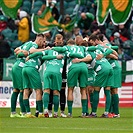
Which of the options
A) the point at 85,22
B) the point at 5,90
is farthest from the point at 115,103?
the point at 85,22

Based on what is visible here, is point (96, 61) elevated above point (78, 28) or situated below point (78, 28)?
below

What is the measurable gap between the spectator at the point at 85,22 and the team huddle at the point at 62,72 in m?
9.73

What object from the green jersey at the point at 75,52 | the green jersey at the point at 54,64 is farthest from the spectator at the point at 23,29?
→ the green jersey at the point at 54,64

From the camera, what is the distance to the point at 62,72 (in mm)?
20125

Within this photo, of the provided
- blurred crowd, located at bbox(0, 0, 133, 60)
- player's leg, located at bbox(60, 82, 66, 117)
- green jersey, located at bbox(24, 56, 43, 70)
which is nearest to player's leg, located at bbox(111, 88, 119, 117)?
player's leg, located at bbox(60, 82, 66, 117)

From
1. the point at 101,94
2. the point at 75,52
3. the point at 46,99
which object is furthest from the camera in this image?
the point at 101,94

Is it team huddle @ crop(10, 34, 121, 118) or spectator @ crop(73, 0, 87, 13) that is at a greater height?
spectator @ crop(73, 0, 87, 13)

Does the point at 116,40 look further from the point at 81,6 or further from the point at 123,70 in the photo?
the point at 81,6

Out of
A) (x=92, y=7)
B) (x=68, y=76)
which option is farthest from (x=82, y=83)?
(x=92, y=7)

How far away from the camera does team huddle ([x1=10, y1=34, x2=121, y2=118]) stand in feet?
63.9

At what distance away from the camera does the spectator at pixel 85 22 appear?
99.3ft

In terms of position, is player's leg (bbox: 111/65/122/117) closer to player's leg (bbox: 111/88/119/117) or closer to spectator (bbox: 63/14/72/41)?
Result: player's leg (bbox: 111/88/119/117)

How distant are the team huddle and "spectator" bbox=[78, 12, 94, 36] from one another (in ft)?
31.9

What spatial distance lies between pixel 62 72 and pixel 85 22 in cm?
1068
